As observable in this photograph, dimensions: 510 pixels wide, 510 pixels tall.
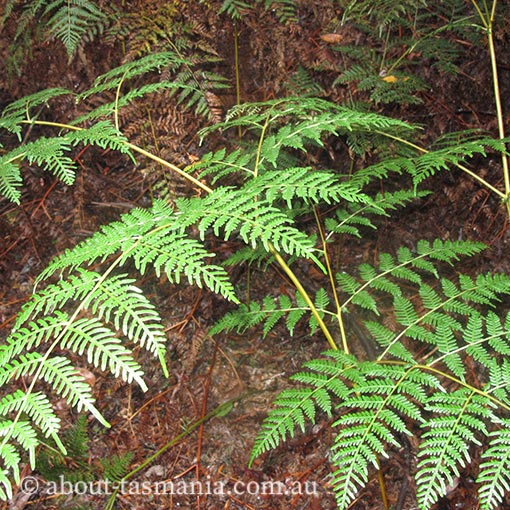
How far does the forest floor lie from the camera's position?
8.59 feet

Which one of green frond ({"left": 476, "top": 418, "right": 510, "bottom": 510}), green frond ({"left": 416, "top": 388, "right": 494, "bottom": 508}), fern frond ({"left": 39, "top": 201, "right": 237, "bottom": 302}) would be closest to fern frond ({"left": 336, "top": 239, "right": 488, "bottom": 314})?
green frond ({"left": 416, "top": 388, "right": 494, "bottom": 508})

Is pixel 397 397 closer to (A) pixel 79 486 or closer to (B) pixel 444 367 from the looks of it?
(B) pixel 444 367

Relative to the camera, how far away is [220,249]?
3072mm

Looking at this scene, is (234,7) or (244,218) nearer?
(244,218)

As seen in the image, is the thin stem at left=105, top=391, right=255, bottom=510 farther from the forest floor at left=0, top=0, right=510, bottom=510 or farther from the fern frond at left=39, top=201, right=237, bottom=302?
the fern frond at left=39, top=201, right=237, bottom=302

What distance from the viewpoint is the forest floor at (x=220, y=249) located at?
2.62 meters

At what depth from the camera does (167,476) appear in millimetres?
2689

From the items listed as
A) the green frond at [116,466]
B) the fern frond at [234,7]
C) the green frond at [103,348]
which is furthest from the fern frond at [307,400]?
the fern frond at [234,7]

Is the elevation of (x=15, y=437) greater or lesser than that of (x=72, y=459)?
greater

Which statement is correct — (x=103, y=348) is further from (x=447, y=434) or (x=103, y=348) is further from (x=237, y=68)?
(x=237, y=68)

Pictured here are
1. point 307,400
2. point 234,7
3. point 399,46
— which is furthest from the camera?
point 399,46

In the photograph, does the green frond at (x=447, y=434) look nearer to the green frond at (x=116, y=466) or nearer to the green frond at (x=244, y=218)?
the green frond at (x=244, y=218)

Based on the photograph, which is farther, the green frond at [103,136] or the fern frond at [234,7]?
the fern frond at [234,7]

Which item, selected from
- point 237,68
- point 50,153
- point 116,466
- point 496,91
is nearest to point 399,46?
point 496,91
